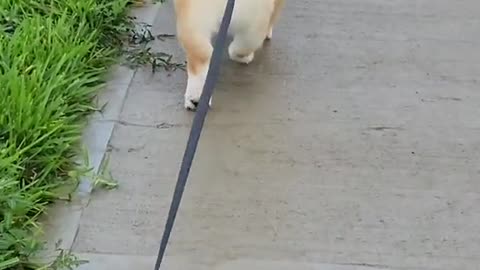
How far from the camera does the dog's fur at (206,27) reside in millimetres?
3045

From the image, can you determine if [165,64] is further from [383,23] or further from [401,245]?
[401,245]

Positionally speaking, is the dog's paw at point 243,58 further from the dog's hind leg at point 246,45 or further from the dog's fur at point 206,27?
the dog's fur at point 206,27

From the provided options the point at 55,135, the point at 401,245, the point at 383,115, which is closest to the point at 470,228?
the point at 401,245

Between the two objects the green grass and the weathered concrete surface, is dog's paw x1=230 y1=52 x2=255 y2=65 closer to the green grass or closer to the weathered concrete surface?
the weathered concrete surface

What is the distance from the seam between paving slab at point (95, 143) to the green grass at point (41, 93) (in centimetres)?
3

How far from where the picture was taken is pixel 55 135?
116 inches

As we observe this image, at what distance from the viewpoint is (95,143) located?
3059 mm

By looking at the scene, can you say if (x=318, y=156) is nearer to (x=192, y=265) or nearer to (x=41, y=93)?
(x=192, y=265)

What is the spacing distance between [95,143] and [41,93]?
0.24 metres

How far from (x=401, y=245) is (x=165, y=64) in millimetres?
1289

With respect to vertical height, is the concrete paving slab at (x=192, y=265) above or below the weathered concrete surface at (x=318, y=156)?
above

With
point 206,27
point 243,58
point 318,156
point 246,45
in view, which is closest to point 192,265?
point 318,156

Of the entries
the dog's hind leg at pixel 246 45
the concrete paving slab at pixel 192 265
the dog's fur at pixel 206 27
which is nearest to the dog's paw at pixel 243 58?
the dog's hind leg at pixel 246 45

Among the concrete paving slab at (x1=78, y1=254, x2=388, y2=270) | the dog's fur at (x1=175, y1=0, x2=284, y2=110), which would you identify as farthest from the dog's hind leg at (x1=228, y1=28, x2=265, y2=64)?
the concrete paving slab at (x1=78, y1=254, x2=388, y2=270)
